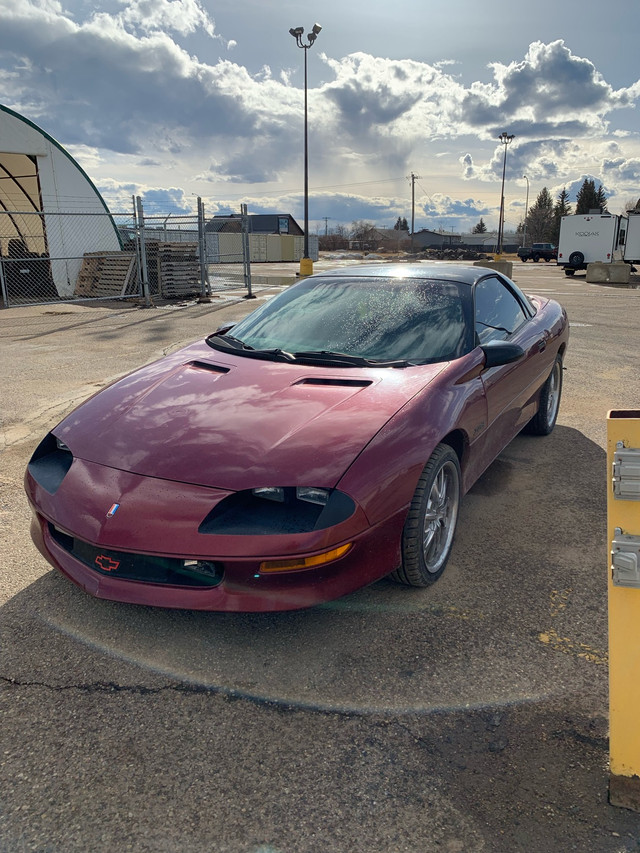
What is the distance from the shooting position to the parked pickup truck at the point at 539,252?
52.0 metres

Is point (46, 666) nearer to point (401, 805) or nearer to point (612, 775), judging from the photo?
point (401, 805)

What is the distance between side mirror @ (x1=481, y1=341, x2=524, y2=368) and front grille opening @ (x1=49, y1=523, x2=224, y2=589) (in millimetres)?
1854

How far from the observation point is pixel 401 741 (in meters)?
Answer: 2.00

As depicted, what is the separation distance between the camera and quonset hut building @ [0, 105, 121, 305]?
15.1 meters

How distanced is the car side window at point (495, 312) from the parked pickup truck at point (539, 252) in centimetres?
5200

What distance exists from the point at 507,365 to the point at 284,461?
1.92 metres

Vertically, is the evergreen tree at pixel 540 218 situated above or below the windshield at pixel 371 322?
above

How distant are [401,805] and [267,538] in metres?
0.91

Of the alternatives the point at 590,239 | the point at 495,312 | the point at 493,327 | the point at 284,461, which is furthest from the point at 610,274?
the point at 284,461

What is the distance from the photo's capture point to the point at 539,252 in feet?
172

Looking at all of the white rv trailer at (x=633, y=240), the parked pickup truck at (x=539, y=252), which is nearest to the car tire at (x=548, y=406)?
the white rv trailer at (x=633, y=240)

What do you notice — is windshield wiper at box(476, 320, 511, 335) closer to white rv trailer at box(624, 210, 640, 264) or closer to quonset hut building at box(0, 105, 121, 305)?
quonset hut building at box(0, 105, 121, 305)

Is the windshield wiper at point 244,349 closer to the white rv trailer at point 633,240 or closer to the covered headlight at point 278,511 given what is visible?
the covered headlight at point 278,511

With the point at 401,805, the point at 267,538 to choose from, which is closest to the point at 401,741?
the point at 401,805
